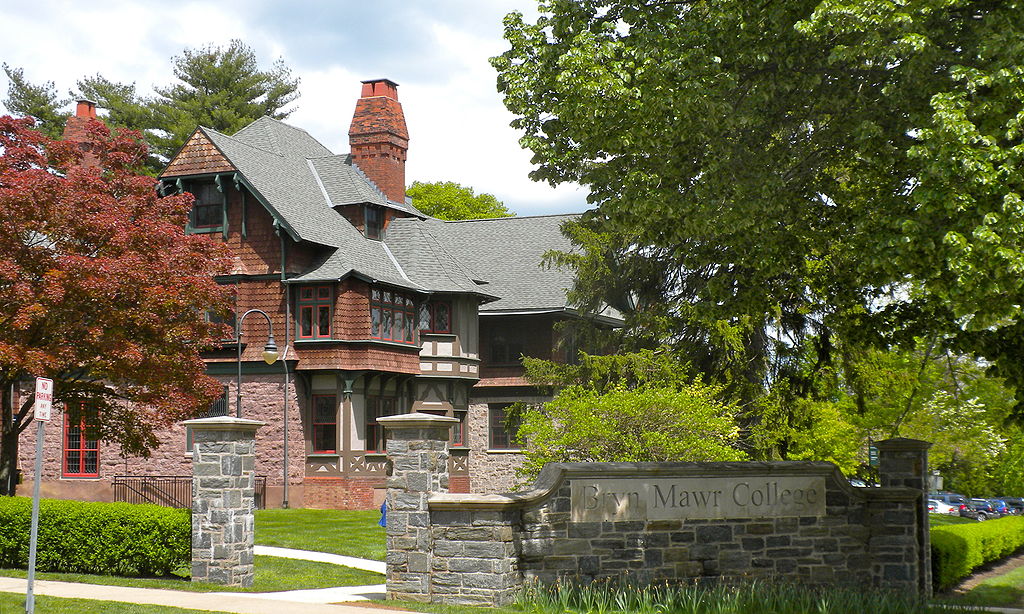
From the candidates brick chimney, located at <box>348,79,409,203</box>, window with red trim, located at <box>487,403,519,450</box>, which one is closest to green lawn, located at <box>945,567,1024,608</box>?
window with red trim, located at <box>487,403,519,450</box>

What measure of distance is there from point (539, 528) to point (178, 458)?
75.3 feet

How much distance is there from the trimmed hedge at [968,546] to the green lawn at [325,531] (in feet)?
34.2

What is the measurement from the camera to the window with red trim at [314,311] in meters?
34.5

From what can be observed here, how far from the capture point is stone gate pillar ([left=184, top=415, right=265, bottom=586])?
15180mm

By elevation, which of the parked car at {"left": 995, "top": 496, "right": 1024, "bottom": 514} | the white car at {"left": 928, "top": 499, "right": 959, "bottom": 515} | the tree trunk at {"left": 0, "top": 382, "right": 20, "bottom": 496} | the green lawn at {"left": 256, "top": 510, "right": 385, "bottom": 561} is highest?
the tree trunk at {"left": 0, "top": 382, "right": 20, "bottom": 496}

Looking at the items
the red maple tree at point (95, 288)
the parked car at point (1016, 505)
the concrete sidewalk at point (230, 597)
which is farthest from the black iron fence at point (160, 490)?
the parked car at point (1016, 505)

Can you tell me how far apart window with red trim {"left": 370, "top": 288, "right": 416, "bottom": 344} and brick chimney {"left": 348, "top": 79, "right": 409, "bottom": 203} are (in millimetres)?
6029

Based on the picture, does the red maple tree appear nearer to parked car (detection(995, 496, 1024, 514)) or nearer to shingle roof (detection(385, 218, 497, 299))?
shingle roof (detection(385, 218, 497, 299))

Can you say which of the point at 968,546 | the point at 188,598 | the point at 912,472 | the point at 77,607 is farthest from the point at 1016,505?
the point at 77,607

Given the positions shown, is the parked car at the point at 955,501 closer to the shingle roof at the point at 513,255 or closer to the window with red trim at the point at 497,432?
the shingle roof at the point at 513,255

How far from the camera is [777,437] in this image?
24656 mm

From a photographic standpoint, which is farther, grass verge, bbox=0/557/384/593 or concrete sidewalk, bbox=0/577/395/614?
grass verge, bbox=0/557/384/593

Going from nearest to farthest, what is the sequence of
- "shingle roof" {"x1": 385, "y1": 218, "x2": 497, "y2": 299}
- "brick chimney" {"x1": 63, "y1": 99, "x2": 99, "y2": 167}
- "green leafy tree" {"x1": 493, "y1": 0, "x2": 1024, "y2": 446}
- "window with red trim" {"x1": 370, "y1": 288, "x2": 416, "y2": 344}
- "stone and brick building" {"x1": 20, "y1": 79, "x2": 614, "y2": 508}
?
1. "green leafy tree" {"x1": 493, "y1": 0, "x2": 1024, "y2": 446}
2. "stone and brick building" {"x1": 20, "y1": 79, "x2": 614, "y2": 508}
3. "window with red trim" {"x1": 370, "y1": 288, "x2": 416, "y2": 344}
4. "shingle roof" {"x1": 385, "y1": 218, "x2": 497, "y2": 299}
5. "brick chimney" {"x1": 63, "y1": 99, "x2": 99, "y2": 167}

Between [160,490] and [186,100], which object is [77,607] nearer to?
[160,490]
